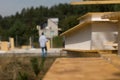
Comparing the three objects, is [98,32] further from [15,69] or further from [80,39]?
[15,69]

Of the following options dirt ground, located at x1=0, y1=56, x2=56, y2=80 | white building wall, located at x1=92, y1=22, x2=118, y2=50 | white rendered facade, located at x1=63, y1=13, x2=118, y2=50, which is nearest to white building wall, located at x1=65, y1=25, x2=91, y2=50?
white rendered facade, located at x1=63, y1=13, x2=118, y2=50

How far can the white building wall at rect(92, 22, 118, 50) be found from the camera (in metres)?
16.5

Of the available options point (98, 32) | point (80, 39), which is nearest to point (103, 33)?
point (98, 32)

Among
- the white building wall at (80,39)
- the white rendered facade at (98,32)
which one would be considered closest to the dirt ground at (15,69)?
the white building wall at (80,39)

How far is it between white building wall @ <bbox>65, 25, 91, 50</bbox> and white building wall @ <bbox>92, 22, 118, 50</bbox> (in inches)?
14.8

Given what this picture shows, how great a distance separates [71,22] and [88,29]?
140 feet

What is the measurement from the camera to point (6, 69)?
671 inches

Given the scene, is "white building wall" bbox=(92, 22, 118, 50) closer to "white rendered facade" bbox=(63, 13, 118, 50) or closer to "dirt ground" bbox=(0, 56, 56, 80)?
"white rendered facade" bbox=(63, 13, 118, 50)

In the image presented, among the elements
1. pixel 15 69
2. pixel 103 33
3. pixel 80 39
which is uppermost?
pixel 103 33

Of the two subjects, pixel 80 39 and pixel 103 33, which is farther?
pixel 80 39

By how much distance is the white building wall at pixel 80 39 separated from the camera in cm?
1709

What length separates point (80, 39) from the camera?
17.7 metres

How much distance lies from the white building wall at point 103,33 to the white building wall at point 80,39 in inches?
14.8

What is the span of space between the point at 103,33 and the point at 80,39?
4.78 ft
